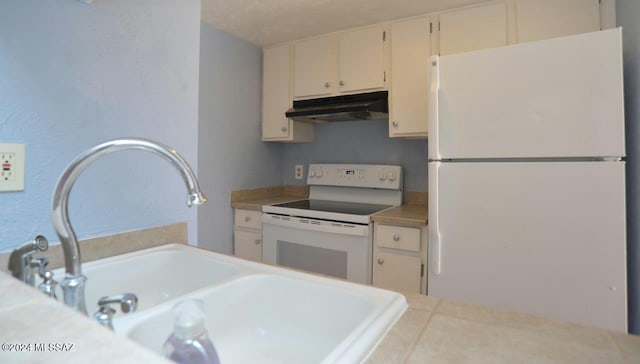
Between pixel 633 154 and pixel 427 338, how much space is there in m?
1.54

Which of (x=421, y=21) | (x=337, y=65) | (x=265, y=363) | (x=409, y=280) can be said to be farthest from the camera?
(x=337, y=65)

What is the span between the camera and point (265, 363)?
0.72 m

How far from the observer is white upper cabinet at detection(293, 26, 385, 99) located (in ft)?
7.32

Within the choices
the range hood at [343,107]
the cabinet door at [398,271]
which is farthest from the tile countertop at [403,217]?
the range hood at [343,107]

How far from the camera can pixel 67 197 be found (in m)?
0.55

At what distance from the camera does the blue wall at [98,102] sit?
2.61 feet

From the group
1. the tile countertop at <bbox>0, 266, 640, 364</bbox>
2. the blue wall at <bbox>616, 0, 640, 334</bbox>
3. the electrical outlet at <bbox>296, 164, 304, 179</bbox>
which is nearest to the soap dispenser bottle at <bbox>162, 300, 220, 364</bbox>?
the tile countertop at <bbox>0, 266, 640, 364</bbox>

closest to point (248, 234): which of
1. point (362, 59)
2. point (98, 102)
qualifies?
point (362, 59)

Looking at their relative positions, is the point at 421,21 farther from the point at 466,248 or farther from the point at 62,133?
the point at 62,133

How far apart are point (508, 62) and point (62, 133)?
166 centimetres

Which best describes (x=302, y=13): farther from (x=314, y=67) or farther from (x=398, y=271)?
(x=398, y=271)

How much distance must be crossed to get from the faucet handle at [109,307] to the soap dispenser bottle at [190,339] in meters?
0.14

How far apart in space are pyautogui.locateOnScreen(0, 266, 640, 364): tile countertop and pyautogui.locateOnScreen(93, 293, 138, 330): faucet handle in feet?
0.26

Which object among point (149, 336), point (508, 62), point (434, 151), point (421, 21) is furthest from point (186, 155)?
point (421, 21)
